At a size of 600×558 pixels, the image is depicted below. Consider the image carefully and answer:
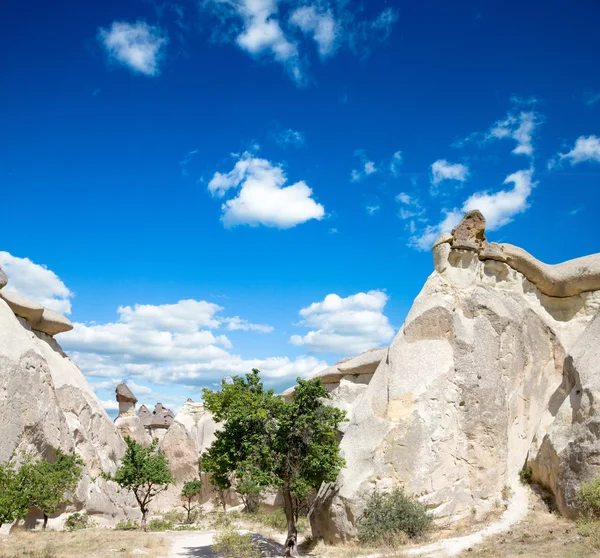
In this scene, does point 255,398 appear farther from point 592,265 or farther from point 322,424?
point 592,265

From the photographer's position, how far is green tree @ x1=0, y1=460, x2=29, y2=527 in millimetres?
11672

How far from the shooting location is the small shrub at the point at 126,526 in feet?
83.5

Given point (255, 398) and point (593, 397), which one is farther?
point (255, 398)

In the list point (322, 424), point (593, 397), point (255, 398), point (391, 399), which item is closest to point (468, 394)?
point (391, 399)

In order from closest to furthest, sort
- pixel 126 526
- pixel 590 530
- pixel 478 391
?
pixel 590 530 → pixel 478 391 → pixel 126 526

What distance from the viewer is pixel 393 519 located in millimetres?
14633

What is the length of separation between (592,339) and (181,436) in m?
30.8

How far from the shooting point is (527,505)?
16.0 m

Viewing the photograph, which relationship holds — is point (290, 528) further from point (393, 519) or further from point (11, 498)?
point (11, 498)

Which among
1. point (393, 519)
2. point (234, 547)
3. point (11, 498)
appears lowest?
point (234, 547)


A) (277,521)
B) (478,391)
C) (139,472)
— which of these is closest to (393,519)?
(478,391)

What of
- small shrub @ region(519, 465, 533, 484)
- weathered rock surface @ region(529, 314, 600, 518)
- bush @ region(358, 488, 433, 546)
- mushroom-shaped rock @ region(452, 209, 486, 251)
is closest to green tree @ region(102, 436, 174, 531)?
bush @ region(358, 488, 433, 546)

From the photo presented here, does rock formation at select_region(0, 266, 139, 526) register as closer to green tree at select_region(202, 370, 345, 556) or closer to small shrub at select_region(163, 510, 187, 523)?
small shrub at select_region(163, 510, 187, 523)

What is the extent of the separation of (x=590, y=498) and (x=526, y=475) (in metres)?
3.72
